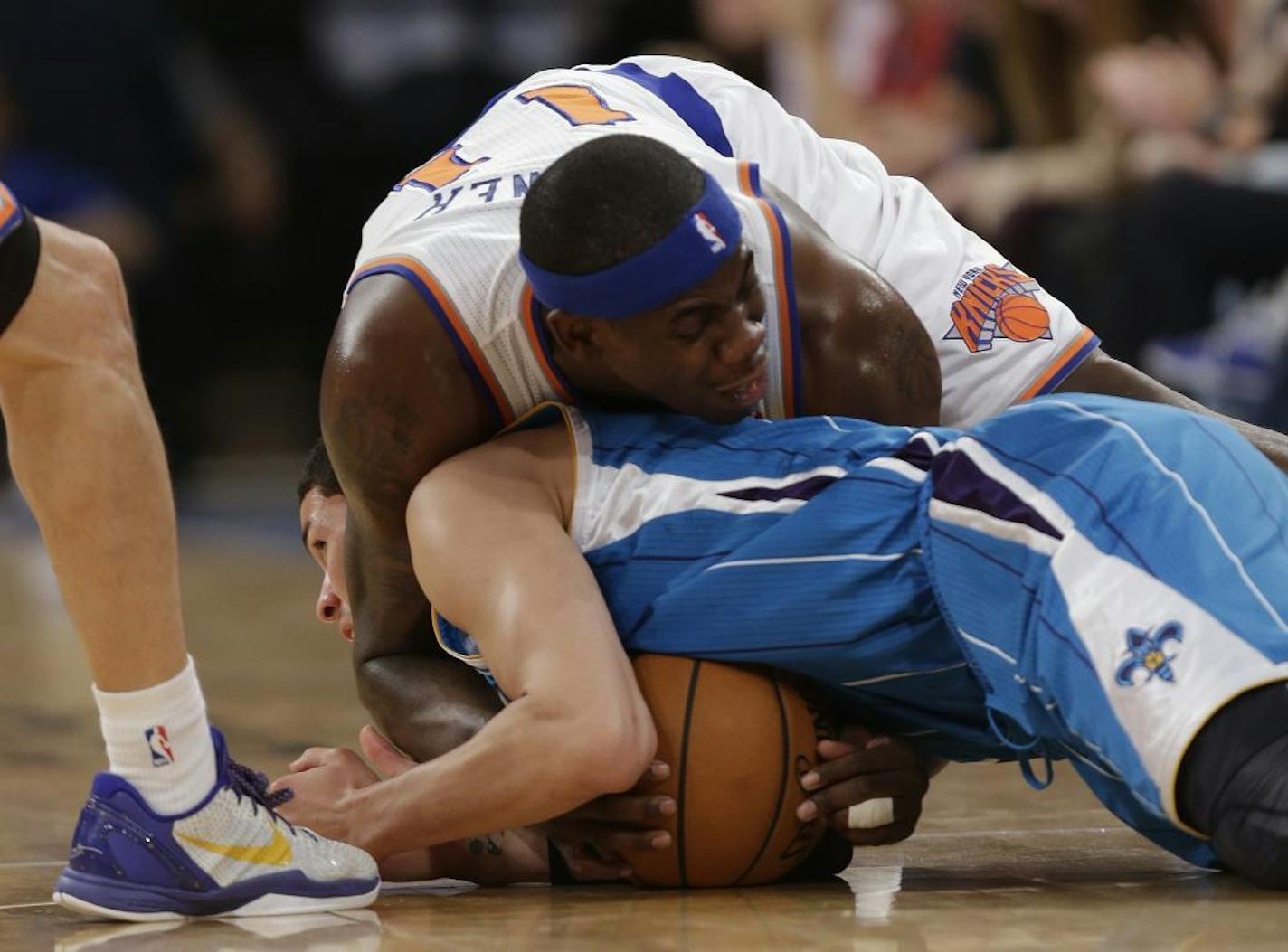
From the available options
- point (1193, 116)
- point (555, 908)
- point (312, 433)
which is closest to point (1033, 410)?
point (555, 908)

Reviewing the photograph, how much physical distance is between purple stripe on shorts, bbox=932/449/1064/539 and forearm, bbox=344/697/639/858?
0.58 meters

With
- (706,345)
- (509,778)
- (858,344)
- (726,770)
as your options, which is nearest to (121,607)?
(509,778)

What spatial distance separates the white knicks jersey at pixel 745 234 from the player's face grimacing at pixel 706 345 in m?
0.14

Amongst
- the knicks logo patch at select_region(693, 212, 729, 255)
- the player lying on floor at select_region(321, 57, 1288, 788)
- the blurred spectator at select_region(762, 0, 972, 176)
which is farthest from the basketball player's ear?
the blurred spectator at select_region(762, 0, 972, 176)

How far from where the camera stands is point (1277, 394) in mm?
6766

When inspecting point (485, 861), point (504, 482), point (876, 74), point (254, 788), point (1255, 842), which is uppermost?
point (876, 74)

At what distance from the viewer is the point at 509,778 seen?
9.20 ft

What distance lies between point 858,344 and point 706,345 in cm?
30

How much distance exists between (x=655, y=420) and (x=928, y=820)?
0.86 meters

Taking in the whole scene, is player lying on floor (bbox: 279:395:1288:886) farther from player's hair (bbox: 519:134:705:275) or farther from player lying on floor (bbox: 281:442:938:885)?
player's hair (bbox: 519:134:705:275)

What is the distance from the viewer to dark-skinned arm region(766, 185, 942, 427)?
10.9ft

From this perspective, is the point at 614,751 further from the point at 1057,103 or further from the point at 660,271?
the point at 1057,103

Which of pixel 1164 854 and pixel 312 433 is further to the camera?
pixel 312 433

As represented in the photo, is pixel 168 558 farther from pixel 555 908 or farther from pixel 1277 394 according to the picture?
pixel 1277 394
